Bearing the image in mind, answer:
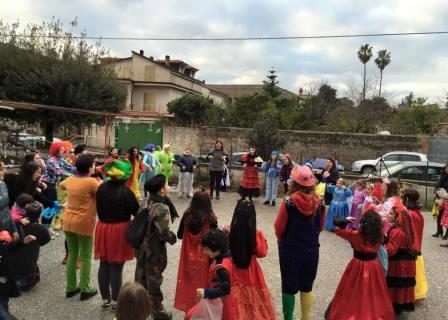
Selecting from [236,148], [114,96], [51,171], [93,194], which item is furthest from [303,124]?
[93,194]

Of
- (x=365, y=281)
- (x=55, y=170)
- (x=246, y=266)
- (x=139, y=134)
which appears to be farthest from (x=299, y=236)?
(x=139, y=134)

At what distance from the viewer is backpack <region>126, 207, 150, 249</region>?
4445mm

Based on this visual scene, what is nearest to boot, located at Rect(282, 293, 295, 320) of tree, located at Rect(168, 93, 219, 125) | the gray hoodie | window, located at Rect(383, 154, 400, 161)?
the gray hoodie

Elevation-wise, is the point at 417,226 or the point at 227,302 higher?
the point at 417,226

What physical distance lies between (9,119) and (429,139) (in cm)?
2483

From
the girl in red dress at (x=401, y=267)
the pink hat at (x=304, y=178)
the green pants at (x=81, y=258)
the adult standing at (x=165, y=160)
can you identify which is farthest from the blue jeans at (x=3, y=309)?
the adult standing at (x=165, y=160)

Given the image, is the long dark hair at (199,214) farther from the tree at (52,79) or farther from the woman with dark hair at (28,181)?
the tree at (52,79)

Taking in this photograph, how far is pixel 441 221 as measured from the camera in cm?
966

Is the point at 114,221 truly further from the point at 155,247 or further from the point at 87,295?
the point at 87,295

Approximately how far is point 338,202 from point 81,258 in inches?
247

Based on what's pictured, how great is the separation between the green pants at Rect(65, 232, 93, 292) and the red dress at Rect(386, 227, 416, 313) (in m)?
3.44

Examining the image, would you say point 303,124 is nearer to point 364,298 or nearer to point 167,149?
point 167,149

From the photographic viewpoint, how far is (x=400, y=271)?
16.3 ft

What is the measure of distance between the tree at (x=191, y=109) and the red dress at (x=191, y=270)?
3568 centimetres
